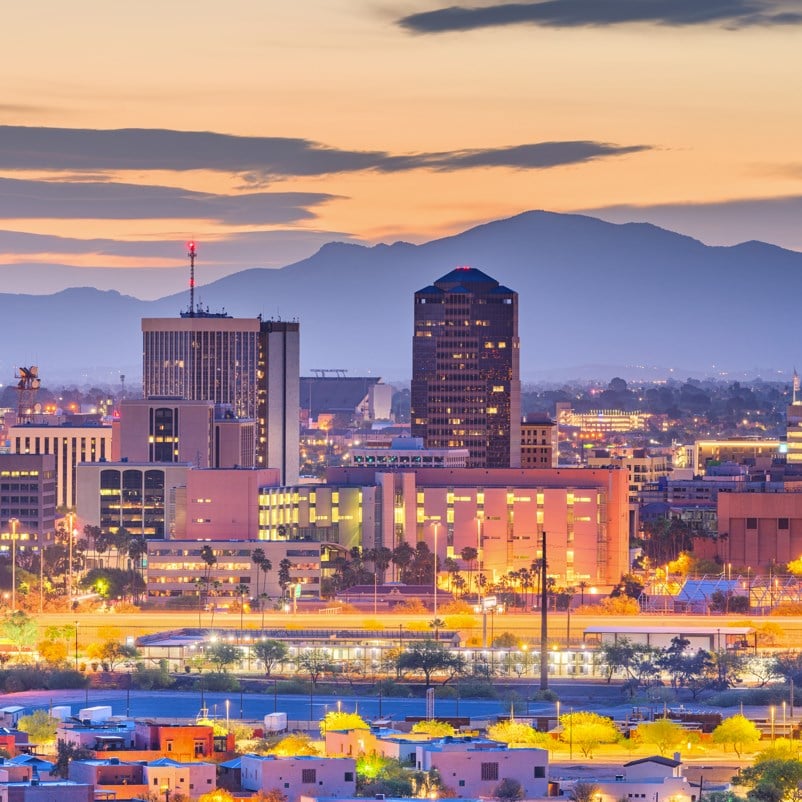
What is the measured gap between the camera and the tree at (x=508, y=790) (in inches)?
2611

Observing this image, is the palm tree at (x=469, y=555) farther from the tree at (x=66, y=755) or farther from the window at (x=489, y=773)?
the window at (x=489, y=773)

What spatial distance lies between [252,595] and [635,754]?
51.5 m

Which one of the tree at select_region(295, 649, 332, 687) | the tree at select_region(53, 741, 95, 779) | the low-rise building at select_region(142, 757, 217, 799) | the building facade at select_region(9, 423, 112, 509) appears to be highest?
the building facade at select_region(9, 423, 112, 509)

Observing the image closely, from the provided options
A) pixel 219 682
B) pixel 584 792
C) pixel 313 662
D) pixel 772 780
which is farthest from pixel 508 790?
pixel 313 662

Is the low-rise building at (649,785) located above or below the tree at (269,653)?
below

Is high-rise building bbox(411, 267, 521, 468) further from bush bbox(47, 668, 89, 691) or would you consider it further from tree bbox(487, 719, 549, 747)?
tree bbox(487, 719, 549, 747)

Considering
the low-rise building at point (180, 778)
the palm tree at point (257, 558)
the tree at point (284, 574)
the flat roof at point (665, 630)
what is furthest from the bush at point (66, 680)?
the palm tree at point (257, 558)

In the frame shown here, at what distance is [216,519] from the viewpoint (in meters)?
137

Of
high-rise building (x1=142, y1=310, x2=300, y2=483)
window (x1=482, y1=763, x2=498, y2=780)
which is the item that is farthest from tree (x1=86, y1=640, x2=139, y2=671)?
high-rise building (x1=142, y1=310, x2=300, y2=483)

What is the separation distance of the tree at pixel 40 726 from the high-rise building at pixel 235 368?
364 feet

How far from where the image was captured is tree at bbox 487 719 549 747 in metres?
75.1

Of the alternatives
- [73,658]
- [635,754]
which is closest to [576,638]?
[73,658]

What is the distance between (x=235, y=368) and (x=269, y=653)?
98925 millimetres

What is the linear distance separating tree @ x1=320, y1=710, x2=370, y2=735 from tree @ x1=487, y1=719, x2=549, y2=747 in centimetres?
352
